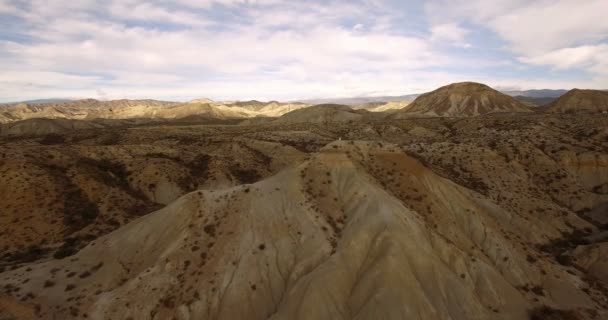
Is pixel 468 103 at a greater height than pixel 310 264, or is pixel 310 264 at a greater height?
pixel 468 103

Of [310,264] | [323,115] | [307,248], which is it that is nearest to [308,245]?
[307,248]

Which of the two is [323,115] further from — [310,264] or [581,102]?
[310,264]

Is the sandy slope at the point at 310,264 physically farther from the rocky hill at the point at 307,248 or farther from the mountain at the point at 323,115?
the mountain at the point at 323,115

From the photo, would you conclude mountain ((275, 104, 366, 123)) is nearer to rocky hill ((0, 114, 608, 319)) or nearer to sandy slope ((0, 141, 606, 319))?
rocky hill ((0, 114, 608, 319))

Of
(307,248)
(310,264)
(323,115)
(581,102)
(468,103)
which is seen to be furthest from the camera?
(323,115)

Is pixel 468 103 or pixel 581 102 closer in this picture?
pixel 581 102

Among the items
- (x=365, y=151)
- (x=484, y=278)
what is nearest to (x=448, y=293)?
(x=484, y=278)
